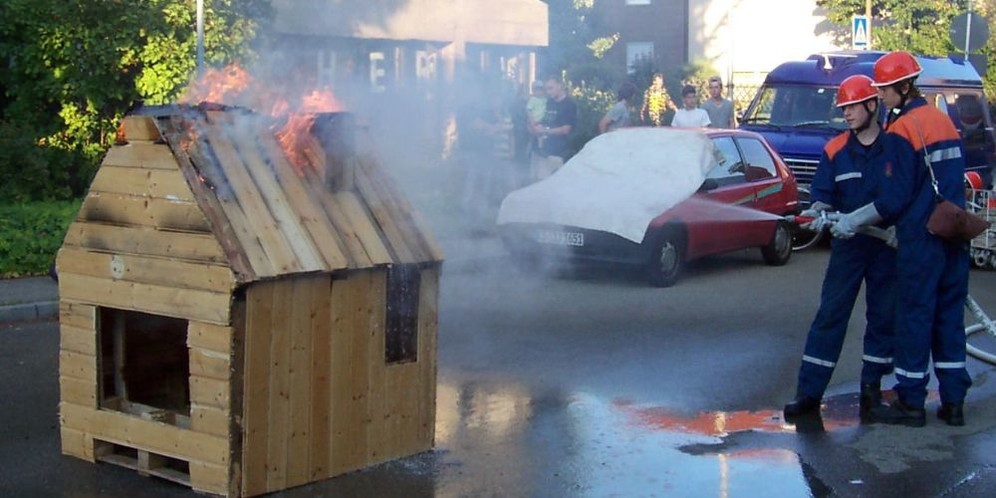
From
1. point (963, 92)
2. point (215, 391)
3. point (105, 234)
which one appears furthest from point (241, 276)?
point (963, 92)

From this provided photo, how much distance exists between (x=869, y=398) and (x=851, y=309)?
1.77 feet

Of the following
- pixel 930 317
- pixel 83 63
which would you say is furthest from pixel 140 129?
pixel 83 63

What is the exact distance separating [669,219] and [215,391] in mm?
7302

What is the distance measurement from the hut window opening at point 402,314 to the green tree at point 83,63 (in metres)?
8.25

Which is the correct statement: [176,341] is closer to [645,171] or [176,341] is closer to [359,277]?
[359,277]

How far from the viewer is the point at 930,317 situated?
21.8 ft

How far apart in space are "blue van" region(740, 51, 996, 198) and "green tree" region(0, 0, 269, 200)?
6.88 m

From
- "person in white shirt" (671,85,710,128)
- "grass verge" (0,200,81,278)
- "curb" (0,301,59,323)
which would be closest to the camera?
"curb" (0,301,59,323)

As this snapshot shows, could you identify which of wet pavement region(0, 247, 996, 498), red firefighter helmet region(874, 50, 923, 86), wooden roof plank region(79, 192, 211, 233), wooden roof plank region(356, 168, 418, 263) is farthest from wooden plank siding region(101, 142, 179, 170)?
red firefighter helmet region(874, 50, 923, 86)

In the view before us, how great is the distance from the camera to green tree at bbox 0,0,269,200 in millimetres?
13594

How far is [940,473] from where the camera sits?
5.99 m

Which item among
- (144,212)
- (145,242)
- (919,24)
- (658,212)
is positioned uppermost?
(919,24)

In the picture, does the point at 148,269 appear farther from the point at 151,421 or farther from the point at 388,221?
the point at 388,221

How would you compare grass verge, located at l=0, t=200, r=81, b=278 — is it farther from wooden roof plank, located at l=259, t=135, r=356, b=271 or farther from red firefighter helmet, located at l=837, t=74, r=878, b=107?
red firefighter helmet, located at l=837, t=74, r=878, b=107
